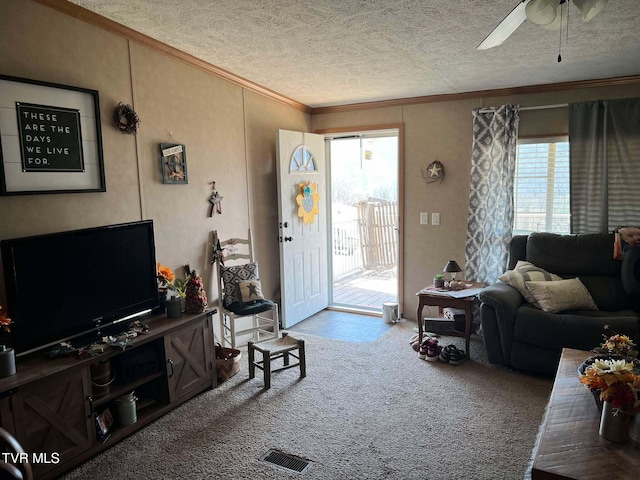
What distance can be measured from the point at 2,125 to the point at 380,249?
579 centimetres

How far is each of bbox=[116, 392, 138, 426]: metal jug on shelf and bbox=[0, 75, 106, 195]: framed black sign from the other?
1.27m

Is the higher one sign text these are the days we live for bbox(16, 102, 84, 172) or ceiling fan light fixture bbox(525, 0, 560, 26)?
ceiling fan light fixture bbox(525, 0, 560, 26)

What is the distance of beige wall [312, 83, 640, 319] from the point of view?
444cm

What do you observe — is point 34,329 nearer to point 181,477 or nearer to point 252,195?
point 181,477

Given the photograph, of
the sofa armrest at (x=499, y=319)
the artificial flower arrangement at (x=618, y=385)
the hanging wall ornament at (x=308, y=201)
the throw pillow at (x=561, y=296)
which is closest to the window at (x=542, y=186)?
the throw pillow at (x=561, y=296)

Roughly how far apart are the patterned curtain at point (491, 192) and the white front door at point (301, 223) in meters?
1.64

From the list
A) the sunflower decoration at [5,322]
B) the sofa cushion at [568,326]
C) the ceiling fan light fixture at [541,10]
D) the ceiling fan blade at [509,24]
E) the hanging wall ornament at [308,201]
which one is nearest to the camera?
the ceiling fan light fixture at [541,10]

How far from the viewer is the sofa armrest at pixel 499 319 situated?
3330 millimetres

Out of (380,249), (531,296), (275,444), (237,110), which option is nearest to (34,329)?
(275,444)

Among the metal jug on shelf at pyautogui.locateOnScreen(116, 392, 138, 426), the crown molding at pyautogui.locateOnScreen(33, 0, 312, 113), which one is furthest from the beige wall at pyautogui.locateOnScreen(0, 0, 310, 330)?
the metal jug on shelf at pyautogui.locateOnScreen(116, 392, 138, 426)

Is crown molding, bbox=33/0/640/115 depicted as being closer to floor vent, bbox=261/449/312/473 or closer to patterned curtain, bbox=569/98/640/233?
patterned curtain, bbox=569/98/640/233

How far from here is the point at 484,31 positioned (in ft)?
8.85

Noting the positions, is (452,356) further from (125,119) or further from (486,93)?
(125,119)

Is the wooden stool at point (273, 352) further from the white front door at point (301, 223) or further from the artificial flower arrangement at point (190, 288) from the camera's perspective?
the white front door at point (301, 223)
